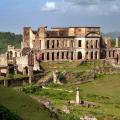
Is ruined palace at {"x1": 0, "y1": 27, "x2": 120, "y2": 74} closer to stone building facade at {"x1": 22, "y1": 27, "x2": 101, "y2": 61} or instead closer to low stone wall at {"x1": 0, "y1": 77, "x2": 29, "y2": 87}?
stone building facade at {"x1": 22, "y1": 27, "x2": 101, "y2": 61}

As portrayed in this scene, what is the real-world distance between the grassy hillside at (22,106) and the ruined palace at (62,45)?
1888 inches

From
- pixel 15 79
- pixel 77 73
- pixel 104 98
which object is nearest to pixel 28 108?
pixel 104 98

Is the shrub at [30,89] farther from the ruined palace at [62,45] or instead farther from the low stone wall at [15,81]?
the ruined palace at [62,45]

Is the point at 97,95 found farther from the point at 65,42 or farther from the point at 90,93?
the point at 65,42

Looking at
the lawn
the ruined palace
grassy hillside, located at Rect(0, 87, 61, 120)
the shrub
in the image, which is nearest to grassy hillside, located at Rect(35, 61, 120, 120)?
the lawn

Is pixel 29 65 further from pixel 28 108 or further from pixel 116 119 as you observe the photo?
pixel 28 108

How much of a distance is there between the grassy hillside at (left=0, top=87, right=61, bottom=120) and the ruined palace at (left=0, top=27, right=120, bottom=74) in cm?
4796

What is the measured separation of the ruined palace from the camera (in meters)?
74.4

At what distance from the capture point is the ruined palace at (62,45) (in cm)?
7444

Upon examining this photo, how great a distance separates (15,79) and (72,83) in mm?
7507

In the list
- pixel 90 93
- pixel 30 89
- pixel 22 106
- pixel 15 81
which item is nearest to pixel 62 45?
pixel 15 81

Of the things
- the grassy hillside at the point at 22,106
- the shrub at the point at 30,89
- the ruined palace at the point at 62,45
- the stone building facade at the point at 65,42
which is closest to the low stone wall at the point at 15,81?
the shrub at the point at 30,89

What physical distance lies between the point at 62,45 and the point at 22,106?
172 ft

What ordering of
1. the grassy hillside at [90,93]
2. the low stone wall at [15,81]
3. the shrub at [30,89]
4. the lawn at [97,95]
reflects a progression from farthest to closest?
the low stone wall at [15,81], the shrub at [30,89], the grassy hillside at [90,93], the lawn at [97,95]
